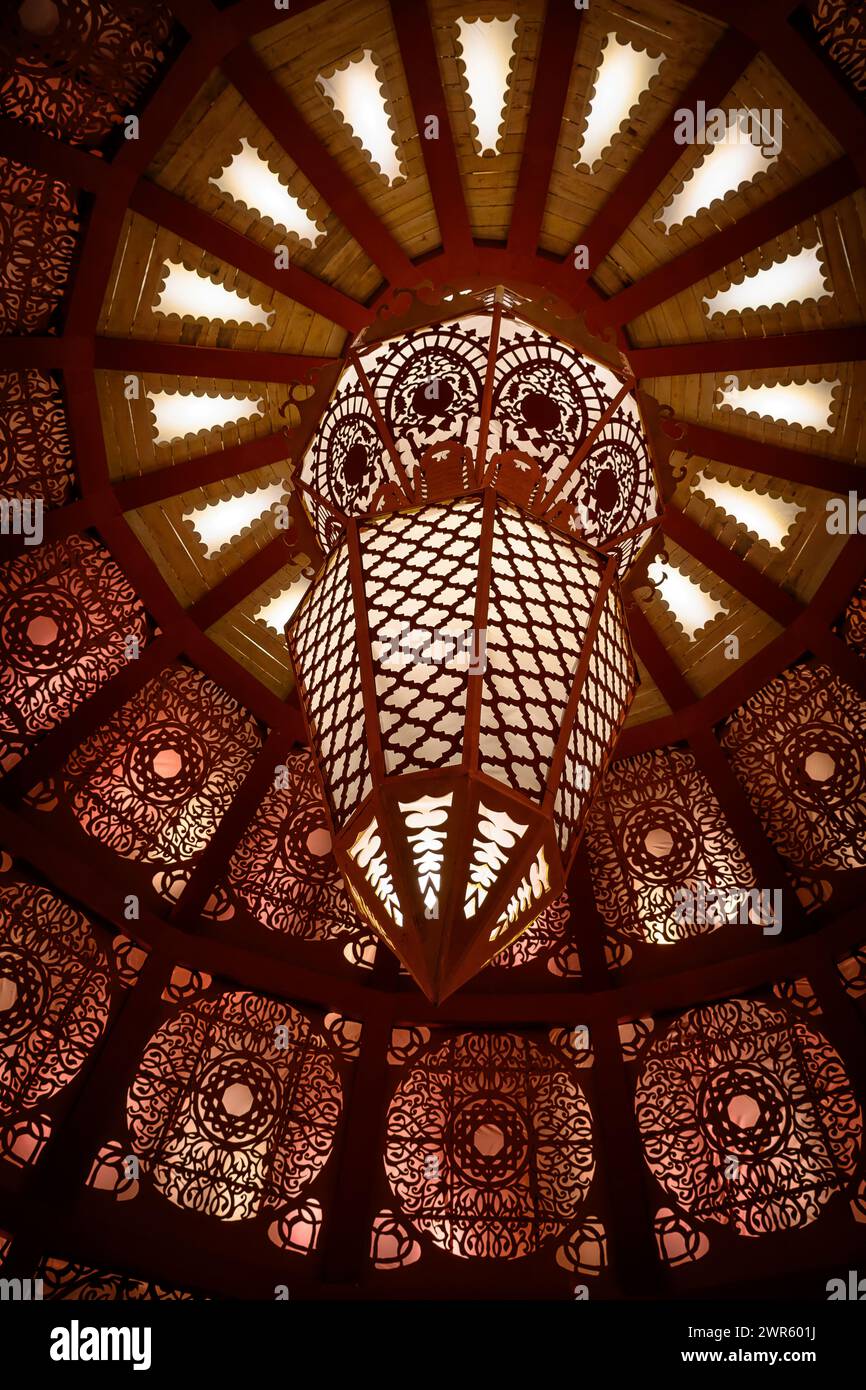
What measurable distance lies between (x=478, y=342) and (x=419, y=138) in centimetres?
146

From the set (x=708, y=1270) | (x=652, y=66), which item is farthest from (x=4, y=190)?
(x=708, y=1270)

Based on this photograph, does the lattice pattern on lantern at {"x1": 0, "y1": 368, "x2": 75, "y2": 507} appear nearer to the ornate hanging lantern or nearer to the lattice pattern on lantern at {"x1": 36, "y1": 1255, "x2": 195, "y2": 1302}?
the ornate hanging lantern

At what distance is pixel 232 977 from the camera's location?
5.54 m

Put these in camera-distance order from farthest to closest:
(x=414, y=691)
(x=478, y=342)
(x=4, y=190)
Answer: (x=4, y=190)
(x=478, y=342)
(x=414, y=691)

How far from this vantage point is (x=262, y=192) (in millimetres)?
4941

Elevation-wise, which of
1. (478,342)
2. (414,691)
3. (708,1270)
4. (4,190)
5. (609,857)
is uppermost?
(4,190)

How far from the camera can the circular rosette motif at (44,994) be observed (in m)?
5.02

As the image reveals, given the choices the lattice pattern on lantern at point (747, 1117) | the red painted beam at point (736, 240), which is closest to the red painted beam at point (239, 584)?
the red painted beam at point (736, 240)

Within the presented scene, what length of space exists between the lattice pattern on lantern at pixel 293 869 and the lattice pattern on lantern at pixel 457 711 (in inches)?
87.2

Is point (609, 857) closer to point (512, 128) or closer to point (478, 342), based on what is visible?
point (478, 342)

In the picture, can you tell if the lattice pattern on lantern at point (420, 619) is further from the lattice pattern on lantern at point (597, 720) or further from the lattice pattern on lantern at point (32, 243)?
the lattice pattern on lantern at point (32, 243)

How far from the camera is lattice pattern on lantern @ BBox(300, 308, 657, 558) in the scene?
396cm

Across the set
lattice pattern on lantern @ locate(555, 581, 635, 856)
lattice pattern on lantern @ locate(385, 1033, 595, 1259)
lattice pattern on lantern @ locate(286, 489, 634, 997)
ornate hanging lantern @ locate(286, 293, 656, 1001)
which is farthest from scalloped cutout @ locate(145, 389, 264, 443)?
lattice pattern on lantern @ locate(385, 1033, 595, 1259)

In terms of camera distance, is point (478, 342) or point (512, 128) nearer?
point (478, 342)
